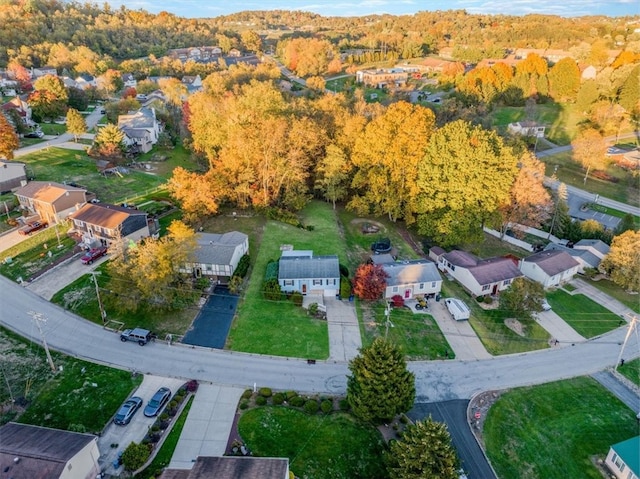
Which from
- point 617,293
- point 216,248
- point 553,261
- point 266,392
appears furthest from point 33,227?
point 617,293

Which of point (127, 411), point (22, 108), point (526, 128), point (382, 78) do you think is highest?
point (382, 78)

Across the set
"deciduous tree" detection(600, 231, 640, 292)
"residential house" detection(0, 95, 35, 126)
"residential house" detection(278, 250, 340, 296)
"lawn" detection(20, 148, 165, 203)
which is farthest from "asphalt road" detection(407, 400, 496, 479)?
"residential house" detection(0, 95, 35, 126)

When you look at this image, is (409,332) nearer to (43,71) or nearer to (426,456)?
(426,456)

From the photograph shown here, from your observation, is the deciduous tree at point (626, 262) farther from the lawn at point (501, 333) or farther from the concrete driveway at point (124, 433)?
the concrete driveway at point (124, 433)

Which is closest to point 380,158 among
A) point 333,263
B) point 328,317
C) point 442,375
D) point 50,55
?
point 333,263

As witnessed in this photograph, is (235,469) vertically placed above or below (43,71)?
below

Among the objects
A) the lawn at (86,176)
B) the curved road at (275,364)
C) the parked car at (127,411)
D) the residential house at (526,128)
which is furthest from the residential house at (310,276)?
the residential house at (526,128)

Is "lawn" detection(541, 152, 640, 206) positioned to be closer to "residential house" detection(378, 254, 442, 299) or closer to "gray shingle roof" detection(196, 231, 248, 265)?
"residential house" detection(378, 254, 442, 299)
